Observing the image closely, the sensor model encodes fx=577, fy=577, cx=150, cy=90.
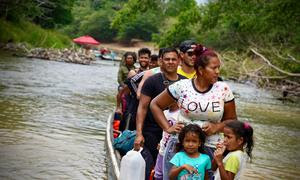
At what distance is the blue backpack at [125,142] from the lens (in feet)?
23.8

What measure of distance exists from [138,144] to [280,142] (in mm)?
8955

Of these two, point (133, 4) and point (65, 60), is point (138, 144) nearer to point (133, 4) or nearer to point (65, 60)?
point (133, 4)

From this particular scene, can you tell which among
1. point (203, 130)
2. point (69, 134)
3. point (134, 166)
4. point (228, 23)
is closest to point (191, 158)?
point (203, 130)

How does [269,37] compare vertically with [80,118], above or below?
above

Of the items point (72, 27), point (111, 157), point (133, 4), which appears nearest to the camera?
point (111, 157)

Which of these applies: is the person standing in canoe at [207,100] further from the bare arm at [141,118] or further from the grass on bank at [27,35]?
the grass on bank at [27,35]

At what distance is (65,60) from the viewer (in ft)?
132

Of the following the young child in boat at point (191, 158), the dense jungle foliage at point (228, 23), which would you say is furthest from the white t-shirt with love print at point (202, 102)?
the dense jungle foliage at point (228, 23)

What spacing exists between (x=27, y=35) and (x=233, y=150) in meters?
43.7

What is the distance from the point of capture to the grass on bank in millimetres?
44341

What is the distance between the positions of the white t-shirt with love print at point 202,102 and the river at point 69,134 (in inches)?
150

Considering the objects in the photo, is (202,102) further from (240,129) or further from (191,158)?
(191,158)

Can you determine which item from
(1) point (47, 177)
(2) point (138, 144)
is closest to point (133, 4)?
(1) point (47, 177)

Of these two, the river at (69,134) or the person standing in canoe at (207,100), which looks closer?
the person standing in canoe at (207,100)
